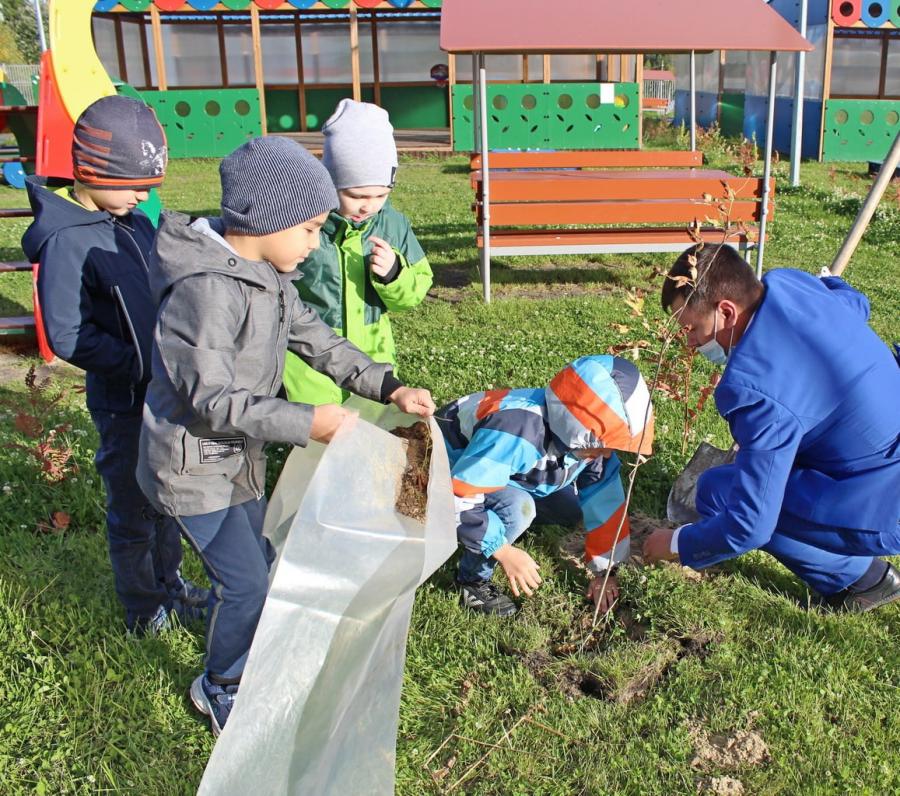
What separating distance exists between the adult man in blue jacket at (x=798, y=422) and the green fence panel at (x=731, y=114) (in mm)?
15755

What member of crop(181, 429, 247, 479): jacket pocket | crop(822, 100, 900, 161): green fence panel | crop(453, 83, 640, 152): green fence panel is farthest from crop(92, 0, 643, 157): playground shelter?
crop(181, 429, 247, 479): jacket pocket

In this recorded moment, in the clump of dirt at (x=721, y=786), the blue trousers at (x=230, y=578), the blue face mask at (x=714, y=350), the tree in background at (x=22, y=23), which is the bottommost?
the clump of dirt at (x=721, y=786)

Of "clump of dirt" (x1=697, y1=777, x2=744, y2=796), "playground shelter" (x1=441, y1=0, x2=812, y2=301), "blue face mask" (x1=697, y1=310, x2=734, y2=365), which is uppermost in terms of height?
"playground shelter" (x1=441, y1=0, x2=812, y2=301)

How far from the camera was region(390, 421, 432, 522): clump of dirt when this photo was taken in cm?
210

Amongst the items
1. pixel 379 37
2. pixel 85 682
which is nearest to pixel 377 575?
pixel 85 682

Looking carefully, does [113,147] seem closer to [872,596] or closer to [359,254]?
[359,254]

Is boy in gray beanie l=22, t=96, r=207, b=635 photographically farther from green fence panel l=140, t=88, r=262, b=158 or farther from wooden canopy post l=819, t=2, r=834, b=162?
green fence panel l=140, t=88, r=262, b=158

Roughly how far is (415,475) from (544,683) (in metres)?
0.81

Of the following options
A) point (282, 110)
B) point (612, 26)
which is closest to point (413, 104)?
point (282, 110)

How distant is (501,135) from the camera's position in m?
15.5

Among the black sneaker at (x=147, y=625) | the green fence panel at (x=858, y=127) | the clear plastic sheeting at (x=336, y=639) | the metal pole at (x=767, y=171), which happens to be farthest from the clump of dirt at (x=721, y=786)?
the green fence panel at (x=858, y=127)

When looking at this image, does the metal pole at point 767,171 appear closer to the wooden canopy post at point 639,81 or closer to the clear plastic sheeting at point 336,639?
the clear plastic sheeting at point 336,639

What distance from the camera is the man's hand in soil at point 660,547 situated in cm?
271

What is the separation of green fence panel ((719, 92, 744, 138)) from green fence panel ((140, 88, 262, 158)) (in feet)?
30.7
